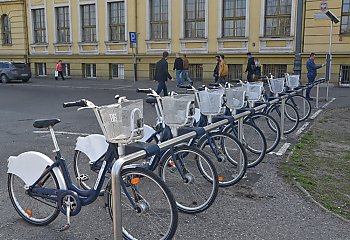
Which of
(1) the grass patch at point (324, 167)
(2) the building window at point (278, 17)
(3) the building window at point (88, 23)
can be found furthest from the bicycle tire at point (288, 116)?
(3) the building window at point (88, 23)

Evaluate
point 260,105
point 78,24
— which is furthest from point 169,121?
point 78,24

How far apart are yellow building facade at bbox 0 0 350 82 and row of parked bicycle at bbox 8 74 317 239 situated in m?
11.7

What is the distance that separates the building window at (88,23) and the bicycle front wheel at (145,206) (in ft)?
72.0

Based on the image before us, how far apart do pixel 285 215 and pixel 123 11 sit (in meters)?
20.8

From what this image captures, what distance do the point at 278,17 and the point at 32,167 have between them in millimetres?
17434

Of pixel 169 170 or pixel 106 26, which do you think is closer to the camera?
pixel 169 170

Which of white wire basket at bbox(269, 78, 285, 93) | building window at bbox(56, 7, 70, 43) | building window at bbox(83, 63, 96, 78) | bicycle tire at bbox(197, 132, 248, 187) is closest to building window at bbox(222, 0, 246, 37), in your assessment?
building window at bbox(83, 63, 96, 78)

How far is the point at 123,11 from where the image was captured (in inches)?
891

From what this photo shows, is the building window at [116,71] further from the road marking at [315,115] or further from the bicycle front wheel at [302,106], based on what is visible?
the bicycle front wheel at [302,106]

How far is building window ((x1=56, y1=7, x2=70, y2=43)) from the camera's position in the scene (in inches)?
981

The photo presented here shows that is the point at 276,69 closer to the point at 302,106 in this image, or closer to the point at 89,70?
the point at 302,106

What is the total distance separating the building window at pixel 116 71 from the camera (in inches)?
914

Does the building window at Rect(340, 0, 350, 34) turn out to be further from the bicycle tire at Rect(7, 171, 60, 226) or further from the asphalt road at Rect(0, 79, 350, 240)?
the bicycle tire at Rect(7, 171, 60, 226)

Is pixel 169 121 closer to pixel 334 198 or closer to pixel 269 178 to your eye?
pixel 269 178
